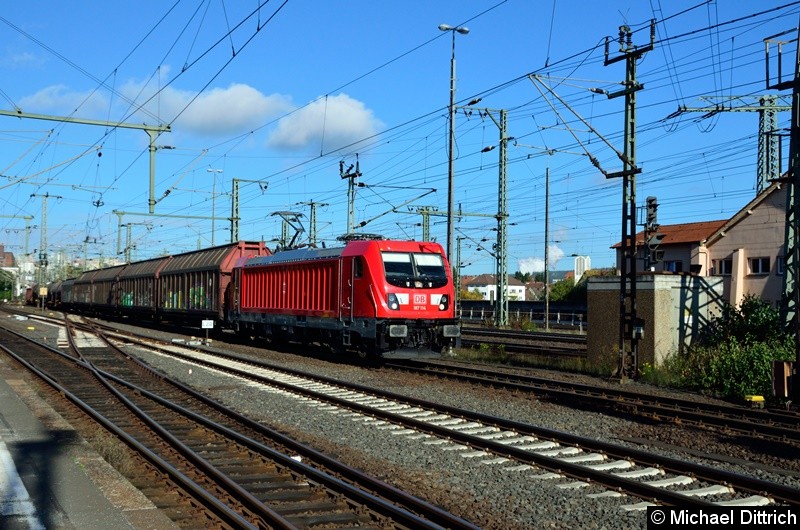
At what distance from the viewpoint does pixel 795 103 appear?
15.9 metres

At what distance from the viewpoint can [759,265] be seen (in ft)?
135

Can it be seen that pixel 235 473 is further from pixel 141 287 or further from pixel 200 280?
pixel 141 287

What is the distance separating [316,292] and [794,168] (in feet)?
42.4

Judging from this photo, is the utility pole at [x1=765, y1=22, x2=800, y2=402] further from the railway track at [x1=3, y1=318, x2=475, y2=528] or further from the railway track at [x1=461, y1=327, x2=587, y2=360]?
the railway track at [x1=3, y1=318, x2=475, y2=528]

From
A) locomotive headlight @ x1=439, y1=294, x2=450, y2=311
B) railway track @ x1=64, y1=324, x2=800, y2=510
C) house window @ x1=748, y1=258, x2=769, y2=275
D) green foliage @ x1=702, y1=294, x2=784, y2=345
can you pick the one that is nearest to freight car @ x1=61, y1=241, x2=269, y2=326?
locomotive headlight @ x1=439, y1=294, x2=450, y2=311

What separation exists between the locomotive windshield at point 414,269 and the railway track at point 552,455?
17.4ft

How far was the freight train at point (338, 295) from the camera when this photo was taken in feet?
66.8

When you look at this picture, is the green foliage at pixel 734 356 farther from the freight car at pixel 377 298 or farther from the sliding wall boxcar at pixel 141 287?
the sliding wall boxcar at pixel 141 287

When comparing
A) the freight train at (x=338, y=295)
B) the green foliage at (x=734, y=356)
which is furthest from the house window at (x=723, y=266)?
the freight train at (x=338, y=295)

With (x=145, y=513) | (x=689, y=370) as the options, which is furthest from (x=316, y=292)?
(x=145, y=513)

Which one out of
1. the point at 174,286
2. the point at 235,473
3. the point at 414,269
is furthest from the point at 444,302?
the point at 174,286

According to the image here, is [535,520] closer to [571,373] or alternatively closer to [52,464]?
[52,464]

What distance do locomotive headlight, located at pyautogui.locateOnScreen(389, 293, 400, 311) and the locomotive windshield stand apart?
360 mm

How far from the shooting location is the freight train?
20375mm
